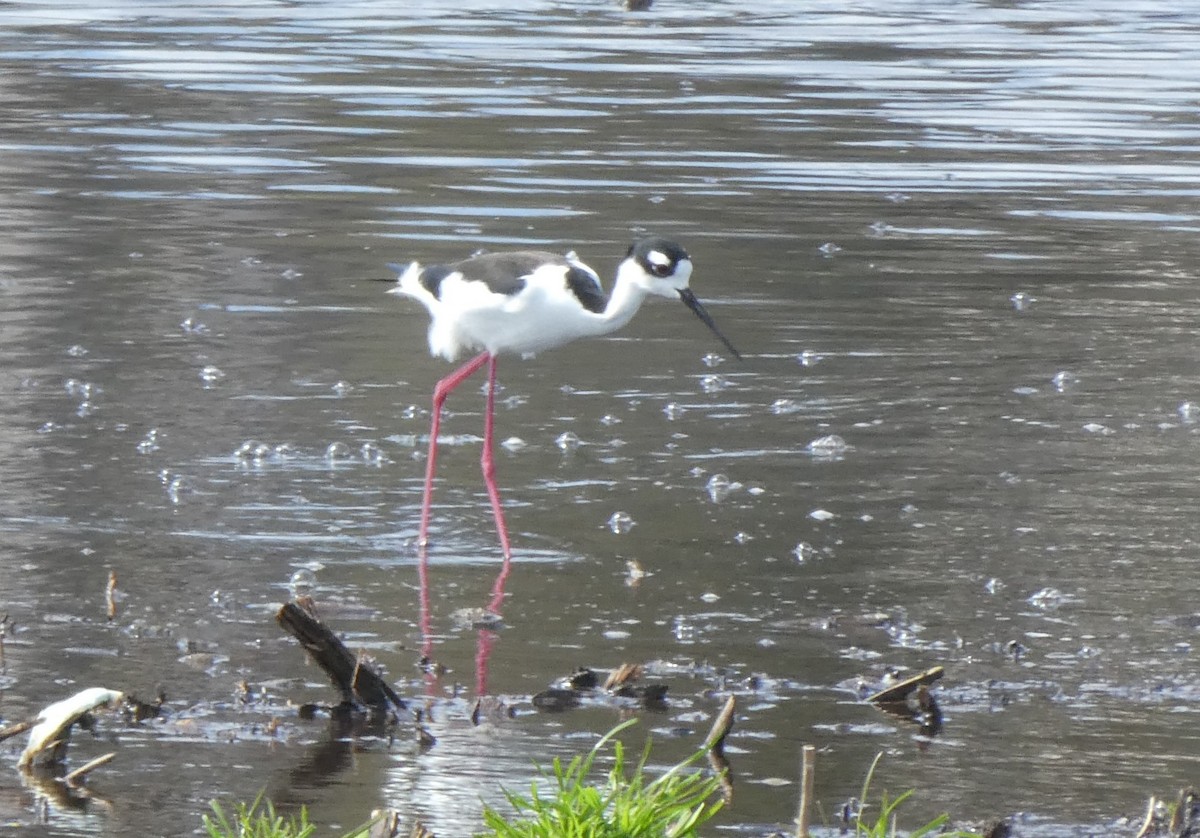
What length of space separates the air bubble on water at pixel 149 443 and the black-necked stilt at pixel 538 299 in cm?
141

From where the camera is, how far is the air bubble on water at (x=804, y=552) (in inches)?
331

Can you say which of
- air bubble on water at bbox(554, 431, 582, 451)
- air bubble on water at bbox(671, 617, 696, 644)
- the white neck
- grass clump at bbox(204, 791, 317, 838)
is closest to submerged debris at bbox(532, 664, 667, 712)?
air bubble on water at bbox(671, 617, 696, 644)

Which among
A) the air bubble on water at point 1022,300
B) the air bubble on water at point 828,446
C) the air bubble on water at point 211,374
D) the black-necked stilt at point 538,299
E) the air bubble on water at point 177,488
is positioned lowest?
the air bubble on water at point 177,488

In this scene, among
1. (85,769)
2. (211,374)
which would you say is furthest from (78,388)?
(85,769)

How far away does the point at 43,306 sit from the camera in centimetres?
1306

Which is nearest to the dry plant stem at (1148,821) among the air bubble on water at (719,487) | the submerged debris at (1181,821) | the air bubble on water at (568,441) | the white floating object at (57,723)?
the submerged debris at (1181,821)

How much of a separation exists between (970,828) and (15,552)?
13.5 ft

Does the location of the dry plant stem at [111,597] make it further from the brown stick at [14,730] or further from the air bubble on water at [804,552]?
the air bubble on water at [804,552]

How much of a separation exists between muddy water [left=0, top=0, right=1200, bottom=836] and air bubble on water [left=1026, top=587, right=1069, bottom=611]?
15 mm

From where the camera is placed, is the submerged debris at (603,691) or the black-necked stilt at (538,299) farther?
the black-necked stilt at (538,299)

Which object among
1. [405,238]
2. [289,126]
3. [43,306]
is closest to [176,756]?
[43,306]

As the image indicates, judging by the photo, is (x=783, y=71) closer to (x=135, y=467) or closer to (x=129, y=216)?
(x=129, y=216)

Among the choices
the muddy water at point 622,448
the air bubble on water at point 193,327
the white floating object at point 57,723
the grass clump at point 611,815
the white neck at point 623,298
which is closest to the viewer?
the grass clump at point 611,815

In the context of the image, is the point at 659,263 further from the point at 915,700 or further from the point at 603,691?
the point at 915,700
